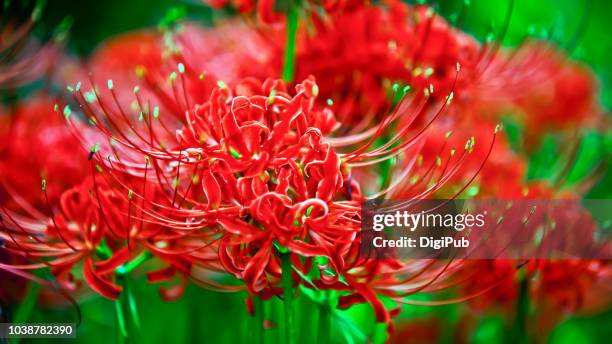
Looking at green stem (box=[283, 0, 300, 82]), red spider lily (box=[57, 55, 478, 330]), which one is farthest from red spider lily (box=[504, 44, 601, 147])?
red spider lily (box=[57, 55, 478, 330])

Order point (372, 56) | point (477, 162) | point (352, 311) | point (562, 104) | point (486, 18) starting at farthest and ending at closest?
point (486, 18) → point (562, 104) → point (352, 311) → point (477, 162) → point (372, 56)

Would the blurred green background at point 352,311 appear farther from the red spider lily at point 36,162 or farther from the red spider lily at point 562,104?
the red spider lily at point 36,162

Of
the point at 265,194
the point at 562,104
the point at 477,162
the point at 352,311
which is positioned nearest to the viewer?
the point at 265,194

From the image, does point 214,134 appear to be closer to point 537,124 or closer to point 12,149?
point 12,149

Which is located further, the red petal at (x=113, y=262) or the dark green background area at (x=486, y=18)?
the dark green background area at (x=486, y=18)

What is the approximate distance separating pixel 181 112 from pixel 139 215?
0.21 m

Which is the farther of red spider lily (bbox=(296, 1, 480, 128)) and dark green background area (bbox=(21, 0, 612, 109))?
dark green background area (bbox=(21, 0, 612, 109))

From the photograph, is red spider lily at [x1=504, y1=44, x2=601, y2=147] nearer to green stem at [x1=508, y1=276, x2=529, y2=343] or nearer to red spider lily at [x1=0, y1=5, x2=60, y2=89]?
green stem at [x1=508, y1=276, x2=529, y2=343]

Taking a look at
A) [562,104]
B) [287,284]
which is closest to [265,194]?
[287,284]

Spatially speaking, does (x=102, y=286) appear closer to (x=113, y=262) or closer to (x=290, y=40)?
(x=113, y=262)

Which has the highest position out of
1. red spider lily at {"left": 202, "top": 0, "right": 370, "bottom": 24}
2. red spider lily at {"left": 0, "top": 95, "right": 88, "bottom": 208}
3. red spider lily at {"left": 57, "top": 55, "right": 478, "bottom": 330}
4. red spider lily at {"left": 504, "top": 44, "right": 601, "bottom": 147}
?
red spider lily at {"left": 504, "top": 44, "right": 601, "bottom": 147}

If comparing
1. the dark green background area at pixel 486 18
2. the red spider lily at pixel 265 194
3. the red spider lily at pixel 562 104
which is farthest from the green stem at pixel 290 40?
the red spider lily at pixel 562 104

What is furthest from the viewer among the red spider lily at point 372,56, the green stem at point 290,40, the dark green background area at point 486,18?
the dark green background area at point 486,18

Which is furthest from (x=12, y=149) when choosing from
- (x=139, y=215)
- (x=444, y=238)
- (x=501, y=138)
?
(x=501, y=138)
